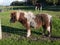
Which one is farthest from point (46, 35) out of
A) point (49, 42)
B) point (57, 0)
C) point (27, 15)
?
point (57, 0)

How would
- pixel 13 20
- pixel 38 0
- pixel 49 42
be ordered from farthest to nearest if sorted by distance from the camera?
pixel 38 0, pixel 13 20, pixel 49 42

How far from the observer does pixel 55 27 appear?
1554cm

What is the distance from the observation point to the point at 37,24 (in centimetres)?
1242

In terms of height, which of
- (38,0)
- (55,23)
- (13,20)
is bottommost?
(38,0)

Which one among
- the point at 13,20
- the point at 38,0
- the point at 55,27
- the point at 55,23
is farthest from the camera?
the point at 38,0

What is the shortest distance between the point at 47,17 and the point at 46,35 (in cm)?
99

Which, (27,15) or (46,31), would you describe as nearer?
(27,15)

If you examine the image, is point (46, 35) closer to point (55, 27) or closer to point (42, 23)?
point (42, 23)

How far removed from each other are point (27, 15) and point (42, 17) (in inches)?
28.9

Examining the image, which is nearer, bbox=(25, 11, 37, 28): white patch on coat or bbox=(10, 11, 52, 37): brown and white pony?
bbox=(10, 11, 52, 37): brown and white pony

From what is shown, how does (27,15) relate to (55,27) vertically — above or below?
above

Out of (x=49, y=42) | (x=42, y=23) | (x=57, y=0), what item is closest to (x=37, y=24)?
(x=42, y=23)

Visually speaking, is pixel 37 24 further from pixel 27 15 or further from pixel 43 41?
pixel 43 41

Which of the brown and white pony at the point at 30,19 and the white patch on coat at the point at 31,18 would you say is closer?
the brown and white pony at the point at 30,19
